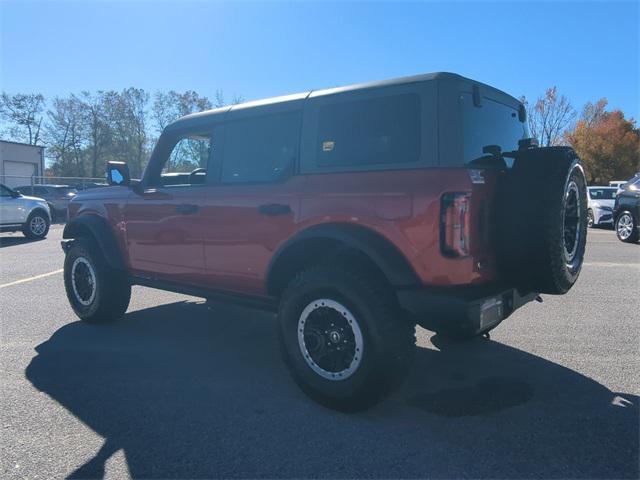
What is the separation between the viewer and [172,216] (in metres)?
4.23

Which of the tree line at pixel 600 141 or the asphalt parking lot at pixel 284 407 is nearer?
the asphalt parking lot at pixel 284 407

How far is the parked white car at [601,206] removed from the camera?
55.0 feet

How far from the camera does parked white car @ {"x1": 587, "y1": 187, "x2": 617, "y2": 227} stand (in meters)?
16.8

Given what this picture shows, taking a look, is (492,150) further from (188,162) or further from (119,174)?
(119,174)

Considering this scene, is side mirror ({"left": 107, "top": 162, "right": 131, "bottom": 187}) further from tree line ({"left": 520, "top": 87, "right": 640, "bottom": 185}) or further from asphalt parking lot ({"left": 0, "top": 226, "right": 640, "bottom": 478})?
tree line ({"left": 520, "top": 87, "right": 640, "bottom": 185})

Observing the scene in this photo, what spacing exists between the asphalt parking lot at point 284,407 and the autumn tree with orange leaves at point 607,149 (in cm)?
4323

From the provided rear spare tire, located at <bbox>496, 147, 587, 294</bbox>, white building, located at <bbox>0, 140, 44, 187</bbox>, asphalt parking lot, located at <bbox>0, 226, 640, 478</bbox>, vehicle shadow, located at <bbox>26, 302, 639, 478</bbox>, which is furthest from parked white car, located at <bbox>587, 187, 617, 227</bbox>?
white building, located at <bbox>0, 140, 44, 187</bbox>

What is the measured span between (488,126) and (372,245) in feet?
3.92

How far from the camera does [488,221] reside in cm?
292

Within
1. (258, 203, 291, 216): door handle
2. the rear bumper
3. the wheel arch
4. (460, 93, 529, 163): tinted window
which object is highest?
(460, 93, 529, 163): tinted window

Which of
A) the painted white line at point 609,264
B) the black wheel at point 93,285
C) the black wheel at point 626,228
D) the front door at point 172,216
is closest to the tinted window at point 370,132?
the front door at point 172,216

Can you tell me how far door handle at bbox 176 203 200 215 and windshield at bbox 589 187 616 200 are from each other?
17.6 m

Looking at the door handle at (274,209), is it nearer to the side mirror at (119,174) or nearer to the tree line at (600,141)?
the side mirror at (119,174)

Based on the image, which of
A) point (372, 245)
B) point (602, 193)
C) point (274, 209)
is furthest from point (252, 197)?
point (602, 193)
